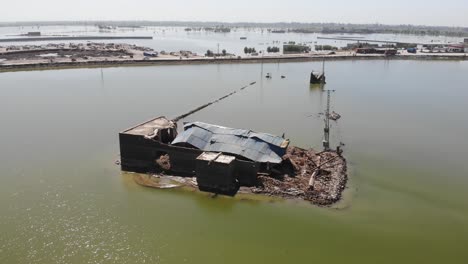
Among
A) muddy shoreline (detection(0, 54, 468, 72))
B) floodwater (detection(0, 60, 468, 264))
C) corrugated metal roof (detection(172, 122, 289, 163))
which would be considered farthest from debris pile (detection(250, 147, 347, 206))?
muddy shoreline (detection(0, 54, 468, 72))

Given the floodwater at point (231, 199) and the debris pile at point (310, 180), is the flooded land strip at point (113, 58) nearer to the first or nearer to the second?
the floodwater at point (231, 199)

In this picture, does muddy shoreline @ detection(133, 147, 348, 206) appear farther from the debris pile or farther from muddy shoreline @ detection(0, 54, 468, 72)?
muddy shoreline @ detection(0, 54, 468, 72)

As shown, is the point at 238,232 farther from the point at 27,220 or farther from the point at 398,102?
the point at 398,102

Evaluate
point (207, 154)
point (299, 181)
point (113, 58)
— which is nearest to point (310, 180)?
point (299, 181)

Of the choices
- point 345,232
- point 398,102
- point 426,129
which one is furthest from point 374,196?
point 398,102

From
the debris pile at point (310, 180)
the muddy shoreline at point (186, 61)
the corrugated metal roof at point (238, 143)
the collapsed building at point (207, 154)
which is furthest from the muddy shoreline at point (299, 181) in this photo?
the muddy shoreline at point (186, 61)

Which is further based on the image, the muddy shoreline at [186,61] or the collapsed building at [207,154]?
the muddy shoreline at [186,61]

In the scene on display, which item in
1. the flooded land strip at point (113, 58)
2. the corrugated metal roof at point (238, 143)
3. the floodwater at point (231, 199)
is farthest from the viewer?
the flooded land strip at point (113, 58)
